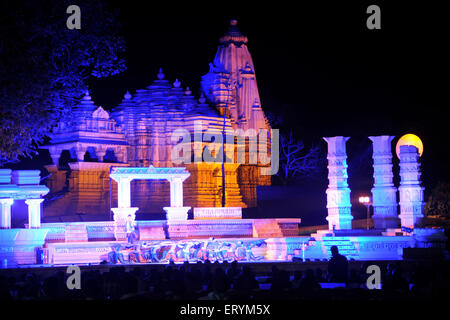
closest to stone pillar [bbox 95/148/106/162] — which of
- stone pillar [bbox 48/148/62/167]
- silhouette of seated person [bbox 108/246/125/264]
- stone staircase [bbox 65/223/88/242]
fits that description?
stone pillar [bbox 48/148/62/167]

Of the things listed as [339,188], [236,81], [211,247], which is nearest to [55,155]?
[236,81]

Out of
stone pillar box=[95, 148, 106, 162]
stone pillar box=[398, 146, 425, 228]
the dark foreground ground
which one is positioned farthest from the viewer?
stone pillar box=[95, 148, 106, 162]

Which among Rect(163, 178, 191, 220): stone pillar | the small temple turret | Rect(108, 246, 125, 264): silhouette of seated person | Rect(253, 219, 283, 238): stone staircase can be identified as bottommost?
Rect(108, 246, 125, 264): silhouette of seated person

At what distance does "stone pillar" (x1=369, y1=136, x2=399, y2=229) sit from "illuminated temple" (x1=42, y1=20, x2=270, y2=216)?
1276cm

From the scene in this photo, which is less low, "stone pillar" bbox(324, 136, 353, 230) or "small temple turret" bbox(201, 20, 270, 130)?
"small temple turret" bbox(201, 20, 270, 130)

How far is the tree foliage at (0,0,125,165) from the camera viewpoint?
16.0m

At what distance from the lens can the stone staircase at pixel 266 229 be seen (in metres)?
31.2

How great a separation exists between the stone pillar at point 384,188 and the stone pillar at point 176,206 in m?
8.37

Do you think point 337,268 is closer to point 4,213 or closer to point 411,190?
point 411,190

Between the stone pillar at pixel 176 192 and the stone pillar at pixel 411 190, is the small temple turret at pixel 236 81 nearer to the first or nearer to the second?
the stone pillar at pixel 176 192

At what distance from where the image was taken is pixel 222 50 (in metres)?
44.2

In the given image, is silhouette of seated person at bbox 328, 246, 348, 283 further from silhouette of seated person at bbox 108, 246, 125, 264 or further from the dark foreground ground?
silhouette of seated person at bbox 108, 246, 125, 264

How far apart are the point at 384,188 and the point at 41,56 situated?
54.7 feet
